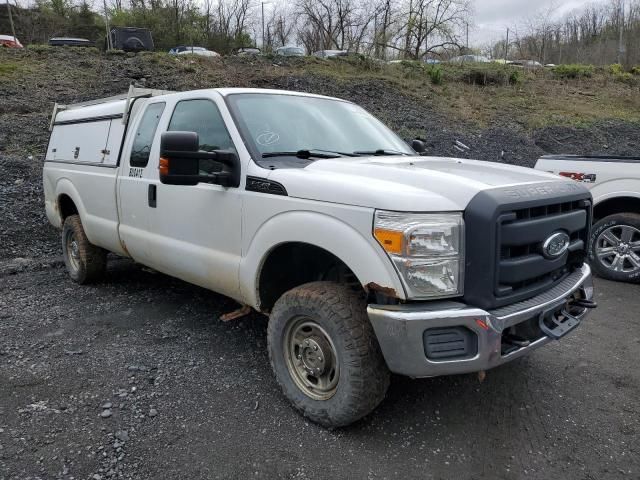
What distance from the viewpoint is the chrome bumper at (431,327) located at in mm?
2641

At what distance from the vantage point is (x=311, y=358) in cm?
322

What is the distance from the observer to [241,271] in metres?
3.59

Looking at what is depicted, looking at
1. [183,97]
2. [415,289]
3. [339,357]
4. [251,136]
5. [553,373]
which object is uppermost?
[183,97]

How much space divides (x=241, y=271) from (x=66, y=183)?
335 centimetres

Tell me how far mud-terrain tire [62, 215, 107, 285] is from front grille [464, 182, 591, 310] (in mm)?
4358

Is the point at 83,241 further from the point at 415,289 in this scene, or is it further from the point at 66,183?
the point at 415,289

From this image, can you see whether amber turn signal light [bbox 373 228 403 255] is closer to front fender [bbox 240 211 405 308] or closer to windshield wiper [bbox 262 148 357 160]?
front fender [bbox 240 211 405 308]

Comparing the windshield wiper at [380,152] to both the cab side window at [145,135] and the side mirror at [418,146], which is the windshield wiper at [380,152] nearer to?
the side mirror at [418,146]

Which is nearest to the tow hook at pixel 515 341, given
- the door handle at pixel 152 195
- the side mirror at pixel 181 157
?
the side mirror at pixel 181 157

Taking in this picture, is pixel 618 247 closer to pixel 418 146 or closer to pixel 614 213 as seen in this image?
pixel 614 213

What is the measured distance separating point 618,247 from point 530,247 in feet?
12.2

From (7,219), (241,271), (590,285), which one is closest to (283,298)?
(241,271)

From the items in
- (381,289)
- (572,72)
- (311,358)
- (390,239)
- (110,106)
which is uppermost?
(572,72)

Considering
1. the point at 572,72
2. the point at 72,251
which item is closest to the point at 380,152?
the point at 72,251
